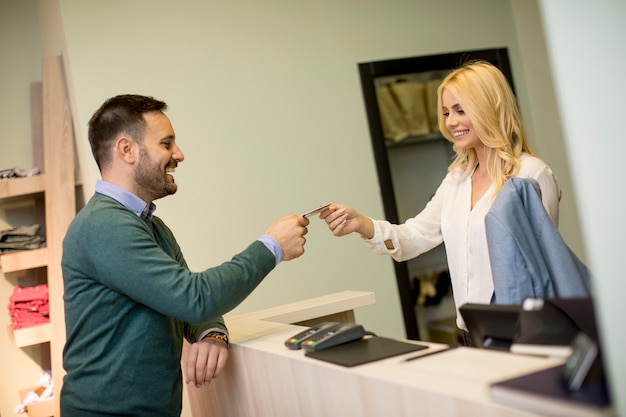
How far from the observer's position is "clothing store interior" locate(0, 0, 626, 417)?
3.47 feet

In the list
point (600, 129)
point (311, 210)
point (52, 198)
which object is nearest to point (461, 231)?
point (311, 210)

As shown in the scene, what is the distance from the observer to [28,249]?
3.52 meters

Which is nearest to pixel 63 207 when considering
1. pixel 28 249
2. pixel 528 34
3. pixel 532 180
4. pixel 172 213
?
pixel 28 249

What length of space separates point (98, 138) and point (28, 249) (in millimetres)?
1676

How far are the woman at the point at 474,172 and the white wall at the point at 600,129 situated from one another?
1.50 metres

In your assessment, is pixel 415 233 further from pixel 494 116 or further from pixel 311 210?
pixel 311 210

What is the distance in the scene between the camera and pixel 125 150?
6.72 ft

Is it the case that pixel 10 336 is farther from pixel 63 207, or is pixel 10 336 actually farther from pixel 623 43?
pixel 623 43

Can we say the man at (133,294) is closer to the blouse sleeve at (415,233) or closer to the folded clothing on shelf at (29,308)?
the blouse sleeve at (415,233)

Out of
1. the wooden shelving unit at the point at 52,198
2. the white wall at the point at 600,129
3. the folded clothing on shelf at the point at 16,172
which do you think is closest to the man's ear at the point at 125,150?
the white wall at the point at 600,129

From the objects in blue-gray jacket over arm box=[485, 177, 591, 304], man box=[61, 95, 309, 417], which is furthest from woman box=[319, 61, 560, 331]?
man box=[61, 95, 309, 417]

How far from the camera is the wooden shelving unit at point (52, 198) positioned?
3408mm

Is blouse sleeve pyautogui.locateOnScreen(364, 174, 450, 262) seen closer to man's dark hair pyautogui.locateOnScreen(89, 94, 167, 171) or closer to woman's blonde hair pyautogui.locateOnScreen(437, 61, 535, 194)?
woman's blonde hair pyautogui.locateOnScreen(437, 61, 535, 194)

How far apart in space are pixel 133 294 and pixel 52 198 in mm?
1971
